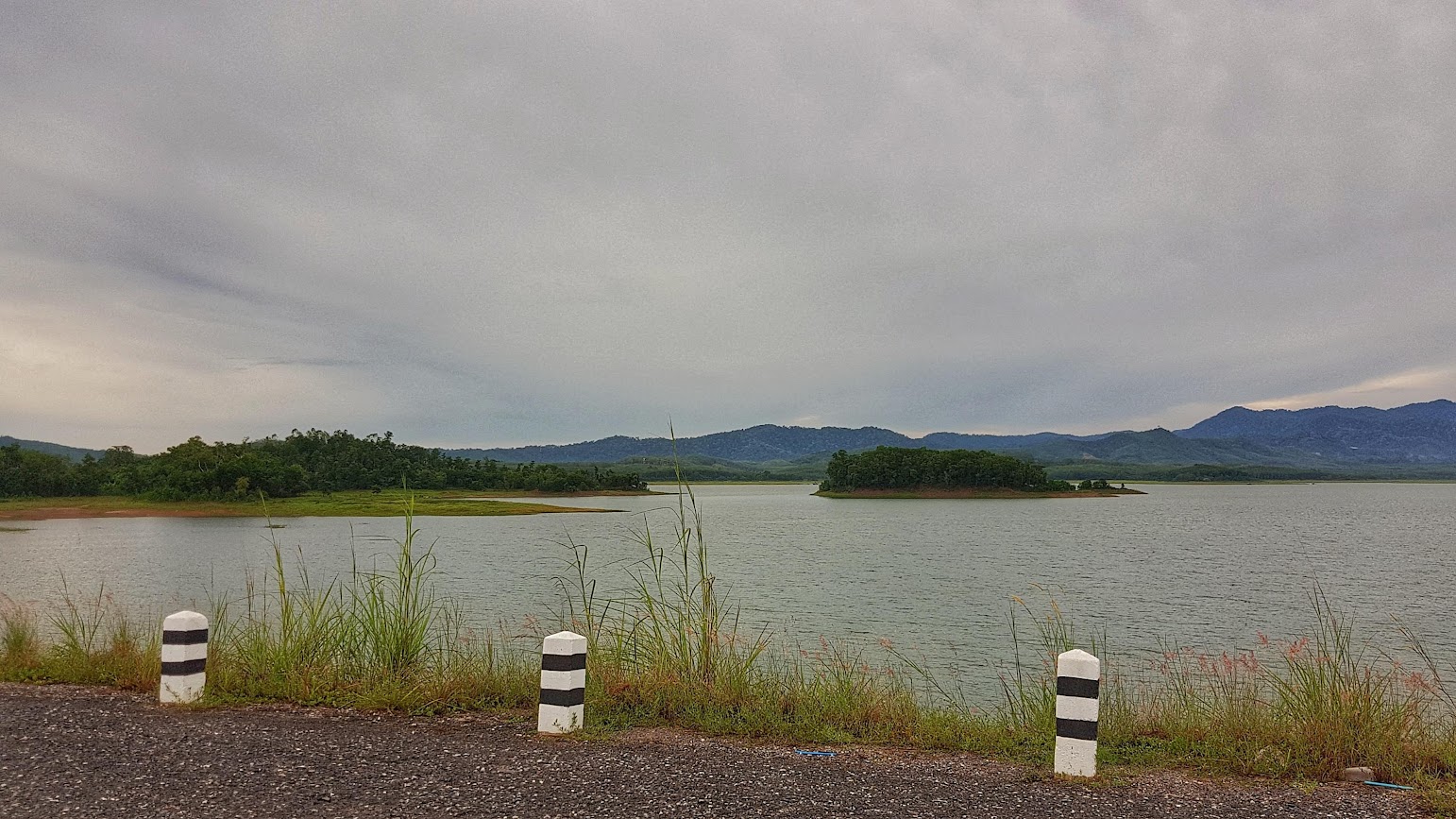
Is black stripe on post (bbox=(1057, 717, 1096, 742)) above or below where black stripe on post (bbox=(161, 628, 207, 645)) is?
below

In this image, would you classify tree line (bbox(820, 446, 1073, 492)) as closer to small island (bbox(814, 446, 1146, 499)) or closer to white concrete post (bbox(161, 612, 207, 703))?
small island (bbox(814, 446, 1146, 499))

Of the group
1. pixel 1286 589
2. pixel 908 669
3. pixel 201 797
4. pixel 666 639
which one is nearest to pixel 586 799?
pixel 201 797

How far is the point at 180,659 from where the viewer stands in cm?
773

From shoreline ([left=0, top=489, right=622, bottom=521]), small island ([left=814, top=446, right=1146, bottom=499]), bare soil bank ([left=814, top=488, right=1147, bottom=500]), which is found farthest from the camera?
small island ([left=814, top=446, right=1146, bottom=499])

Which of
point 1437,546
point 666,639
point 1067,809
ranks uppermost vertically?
point 666,639

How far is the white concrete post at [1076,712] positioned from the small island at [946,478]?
134883mm

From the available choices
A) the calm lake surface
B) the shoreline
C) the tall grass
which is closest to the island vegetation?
the shoreline

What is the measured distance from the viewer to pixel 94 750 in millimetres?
6332

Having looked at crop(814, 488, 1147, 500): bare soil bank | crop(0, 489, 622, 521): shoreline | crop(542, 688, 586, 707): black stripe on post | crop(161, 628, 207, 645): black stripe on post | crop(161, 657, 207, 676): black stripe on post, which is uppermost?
crop(161, 628, 207, 645): black stripe on post

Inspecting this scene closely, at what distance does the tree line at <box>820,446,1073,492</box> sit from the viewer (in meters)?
138

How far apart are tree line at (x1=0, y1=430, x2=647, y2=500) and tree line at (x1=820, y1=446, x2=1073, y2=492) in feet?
156

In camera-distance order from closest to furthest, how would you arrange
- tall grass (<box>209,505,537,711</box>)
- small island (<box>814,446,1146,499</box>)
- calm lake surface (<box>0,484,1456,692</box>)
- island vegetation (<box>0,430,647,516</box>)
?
tall grass (<box>209,505,537,711</box>)
calm lake surface (<box>0,484,1456,692</box>)
island vegetation (<box>0,430,647,516</box>)
small island (<box>814,446,1146,499</box>)

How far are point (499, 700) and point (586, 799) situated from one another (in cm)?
280

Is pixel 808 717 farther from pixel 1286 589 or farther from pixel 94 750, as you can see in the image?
pixel 1286 589
